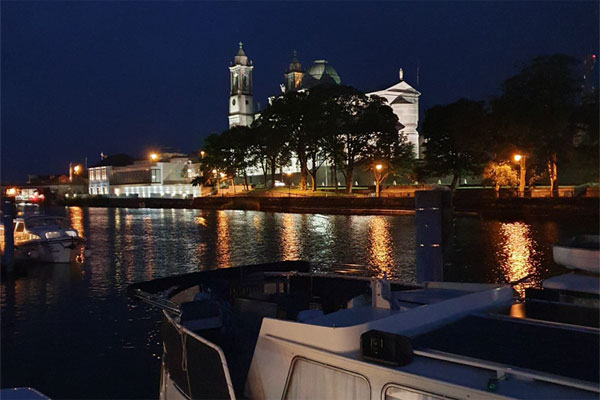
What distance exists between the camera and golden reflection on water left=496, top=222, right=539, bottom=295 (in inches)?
800

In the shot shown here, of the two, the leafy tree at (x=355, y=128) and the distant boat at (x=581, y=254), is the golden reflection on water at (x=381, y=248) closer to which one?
the distant boat at (x=581, y=254)

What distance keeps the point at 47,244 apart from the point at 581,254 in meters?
27.0

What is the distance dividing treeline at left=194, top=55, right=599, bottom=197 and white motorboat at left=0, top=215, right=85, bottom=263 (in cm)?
3630

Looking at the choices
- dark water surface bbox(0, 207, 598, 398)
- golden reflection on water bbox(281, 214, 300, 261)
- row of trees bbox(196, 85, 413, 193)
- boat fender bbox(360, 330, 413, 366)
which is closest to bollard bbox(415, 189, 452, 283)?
dark water surface bbox(0, 207, 598, 398)

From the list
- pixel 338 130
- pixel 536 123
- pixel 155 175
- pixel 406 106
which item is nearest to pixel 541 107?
pixel 536 123

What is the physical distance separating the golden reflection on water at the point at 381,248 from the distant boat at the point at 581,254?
12086 millimetres

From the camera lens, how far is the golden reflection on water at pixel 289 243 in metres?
28.1

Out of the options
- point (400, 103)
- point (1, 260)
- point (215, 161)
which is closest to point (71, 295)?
point (1, 260)

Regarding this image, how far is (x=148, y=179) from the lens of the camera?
470 feet

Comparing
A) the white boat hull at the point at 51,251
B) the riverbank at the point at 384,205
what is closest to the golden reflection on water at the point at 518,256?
the riverbank at the point at 384,205

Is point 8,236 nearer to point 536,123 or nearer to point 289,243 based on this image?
point 289,243

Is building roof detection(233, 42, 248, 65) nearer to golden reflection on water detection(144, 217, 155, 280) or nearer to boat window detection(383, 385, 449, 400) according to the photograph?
golden reflection on water detection(144, 217, 155, 280)

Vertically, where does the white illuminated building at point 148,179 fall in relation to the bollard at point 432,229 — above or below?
above

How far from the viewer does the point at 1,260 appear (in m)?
24.5
